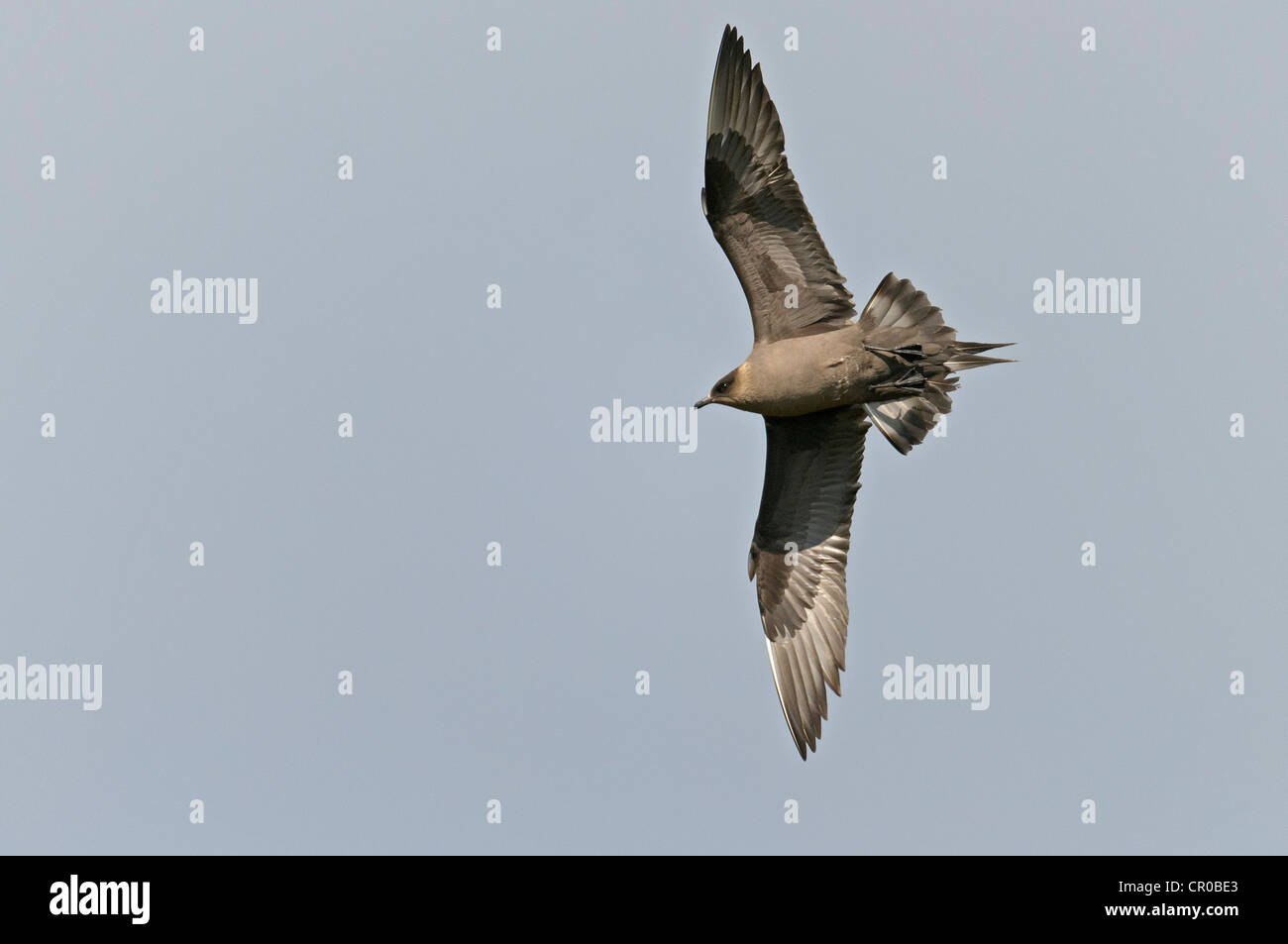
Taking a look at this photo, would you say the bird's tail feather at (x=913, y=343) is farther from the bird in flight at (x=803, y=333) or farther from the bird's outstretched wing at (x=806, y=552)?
the bird's outstretched wing at (x=806, y=552)

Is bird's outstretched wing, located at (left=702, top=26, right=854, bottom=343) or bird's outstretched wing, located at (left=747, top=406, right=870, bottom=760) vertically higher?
bird's outstretched wing, located at (left=702, top=26, right=854, bottom=343)

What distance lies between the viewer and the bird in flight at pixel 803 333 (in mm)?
13750

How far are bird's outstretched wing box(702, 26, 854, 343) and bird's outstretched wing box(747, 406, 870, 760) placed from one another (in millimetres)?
1473

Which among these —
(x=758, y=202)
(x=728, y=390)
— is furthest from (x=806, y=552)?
(x=758, y=202)

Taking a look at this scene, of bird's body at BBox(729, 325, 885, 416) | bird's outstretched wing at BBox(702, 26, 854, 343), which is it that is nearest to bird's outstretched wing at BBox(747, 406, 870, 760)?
bird's body at BBox(729, 325, 885, 416)

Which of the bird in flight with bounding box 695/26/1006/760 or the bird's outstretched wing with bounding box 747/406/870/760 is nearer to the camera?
the bird in flight with bounding box 695/26/1006/760

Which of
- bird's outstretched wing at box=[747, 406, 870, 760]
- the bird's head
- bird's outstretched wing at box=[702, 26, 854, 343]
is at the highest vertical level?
bird's outstretched wing at box=[702, 26, 854, 343]

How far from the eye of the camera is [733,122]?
13.8m

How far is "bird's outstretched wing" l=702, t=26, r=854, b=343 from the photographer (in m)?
13.7

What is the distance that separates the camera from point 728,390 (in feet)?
47.2

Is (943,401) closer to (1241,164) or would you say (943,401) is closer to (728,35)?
Result: (728,35)

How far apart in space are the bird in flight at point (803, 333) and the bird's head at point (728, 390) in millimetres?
11

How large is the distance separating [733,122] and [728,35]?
2.53ft

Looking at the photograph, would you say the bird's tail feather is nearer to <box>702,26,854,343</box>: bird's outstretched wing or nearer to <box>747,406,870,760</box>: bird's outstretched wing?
<box>702,26,854,343</box>: bird's outstretched wing
